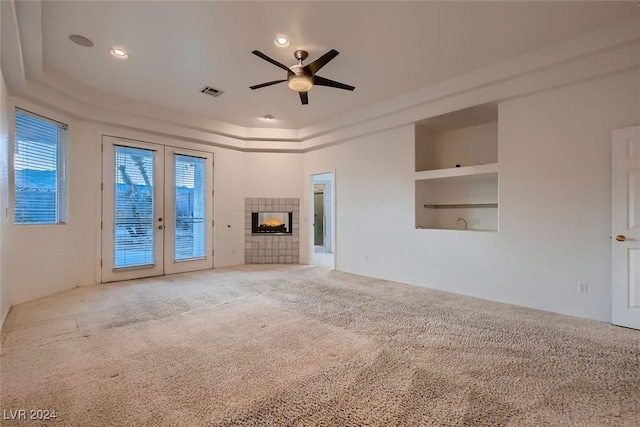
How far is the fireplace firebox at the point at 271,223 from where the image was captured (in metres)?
7.18

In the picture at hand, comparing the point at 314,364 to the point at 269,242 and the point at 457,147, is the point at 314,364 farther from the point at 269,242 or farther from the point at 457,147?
the point at 269,242

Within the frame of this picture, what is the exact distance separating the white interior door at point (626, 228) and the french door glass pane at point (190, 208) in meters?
6.43

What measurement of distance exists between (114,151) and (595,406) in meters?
6.61

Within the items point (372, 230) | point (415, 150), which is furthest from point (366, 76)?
point (372, 230)

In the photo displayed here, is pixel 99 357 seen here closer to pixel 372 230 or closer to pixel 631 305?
pixel 372 230

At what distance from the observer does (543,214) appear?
3.70 m

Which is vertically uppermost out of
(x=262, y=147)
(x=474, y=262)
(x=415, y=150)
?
(x=262, y=147)

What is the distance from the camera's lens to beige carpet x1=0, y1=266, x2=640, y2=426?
1.75 metres

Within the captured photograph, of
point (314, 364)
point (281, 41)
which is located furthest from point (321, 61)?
point (314, 364)

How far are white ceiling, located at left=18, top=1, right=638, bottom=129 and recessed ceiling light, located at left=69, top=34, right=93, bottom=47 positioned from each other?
62 millimetres

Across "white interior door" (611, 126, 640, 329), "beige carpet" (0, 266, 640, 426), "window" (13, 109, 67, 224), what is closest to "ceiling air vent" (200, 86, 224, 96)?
"window" (13, 109, 67, 224)

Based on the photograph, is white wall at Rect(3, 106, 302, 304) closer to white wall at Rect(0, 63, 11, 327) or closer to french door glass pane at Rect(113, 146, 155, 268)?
white wall at Rect(0, 63, 11, 327)

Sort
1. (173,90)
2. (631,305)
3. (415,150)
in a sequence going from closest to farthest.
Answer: (631,305), (173,90), (415,150)

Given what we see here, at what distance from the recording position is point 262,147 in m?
7.01
